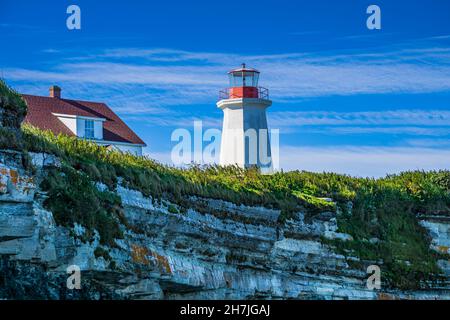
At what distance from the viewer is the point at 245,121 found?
30.8m

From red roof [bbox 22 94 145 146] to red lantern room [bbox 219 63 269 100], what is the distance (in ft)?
17.1

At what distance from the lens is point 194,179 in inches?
848

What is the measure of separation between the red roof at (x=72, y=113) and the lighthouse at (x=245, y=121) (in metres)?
4.94

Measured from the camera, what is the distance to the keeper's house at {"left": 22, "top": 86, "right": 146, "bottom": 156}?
31.4 metres

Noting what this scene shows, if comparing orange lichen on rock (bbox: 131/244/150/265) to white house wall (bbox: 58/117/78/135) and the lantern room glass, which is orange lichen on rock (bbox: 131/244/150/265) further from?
white house wall (bbox: 58/117/78/135)

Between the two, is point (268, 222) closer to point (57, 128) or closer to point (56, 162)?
point (56, 162)

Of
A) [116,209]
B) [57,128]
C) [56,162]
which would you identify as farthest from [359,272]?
[57,128]

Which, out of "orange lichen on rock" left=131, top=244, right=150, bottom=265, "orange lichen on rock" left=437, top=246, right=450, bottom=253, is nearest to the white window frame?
"orange lichen on rock" left=437, top=246, right=450, bottom=253

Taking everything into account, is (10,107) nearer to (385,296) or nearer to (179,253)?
(179,253)

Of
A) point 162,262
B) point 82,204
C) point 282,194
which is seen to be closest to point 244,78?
point 282,194

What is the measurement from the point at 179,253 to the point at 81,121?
1455 cm

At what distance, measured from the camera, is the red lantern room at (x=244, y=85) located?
31.0 metres

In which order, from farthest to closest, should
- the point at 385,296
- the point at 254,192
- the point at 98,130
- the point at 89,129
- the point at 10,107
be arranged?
1. the point at 98,130
2. the point at 89,129
3. the point at 385,296
4. the point at 254,192
5. the point at 10,107

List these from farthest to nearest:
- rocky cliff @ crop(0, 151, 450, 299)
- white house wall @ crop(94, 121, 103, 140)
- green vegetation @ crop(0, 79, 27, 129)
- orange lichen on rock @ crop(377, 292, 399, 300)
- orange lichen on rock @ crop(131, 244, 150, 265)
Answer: white house wall @ crop(94, 121, 103, 140) → orange lichen on rock @ crop(377, 292, 399, 300) → orange lichen on rock @ crop(131, 244, 150, 265) → green vegetation @ crop(0, 79, 27, 129) → rocky cliff @ crop(0, 151, 450, 299)
